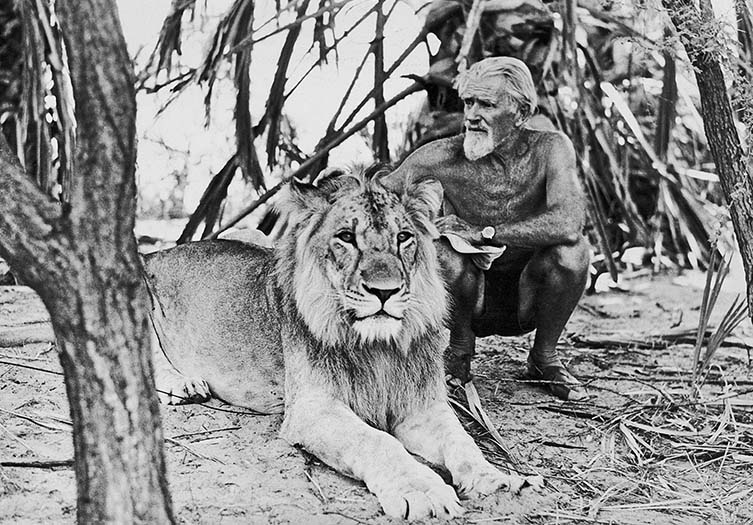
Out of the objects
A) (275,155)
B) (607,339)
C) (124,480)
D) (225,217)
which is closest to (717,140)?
(607,339)

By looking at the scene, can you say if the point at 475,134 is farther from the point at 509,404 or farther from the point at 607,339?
the point at 607,339

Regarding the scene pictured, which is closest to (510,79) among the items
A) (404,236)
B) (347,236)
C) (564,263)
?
(564,263)

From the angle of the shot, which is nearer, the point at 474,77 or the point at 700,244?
the point at 474,77

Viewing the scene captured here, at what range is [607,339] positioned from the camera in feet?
17.8

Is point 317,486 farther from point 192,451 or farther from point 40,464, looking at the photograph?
point 40,464

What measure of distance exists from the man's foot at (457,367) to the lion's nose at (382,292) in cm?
102

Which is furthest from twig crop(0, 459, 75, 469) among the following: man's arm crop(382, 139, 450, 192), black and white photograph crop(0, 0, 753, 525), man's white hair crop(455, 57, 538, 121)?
man's white hair crop(455, 57, 538, 121)

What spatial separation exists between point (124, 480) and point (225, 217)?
6.01 metres

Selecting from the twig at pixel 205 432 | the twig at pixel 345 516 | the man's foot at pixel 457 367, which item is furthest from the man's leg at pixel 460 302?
the twig at pixel 345 516

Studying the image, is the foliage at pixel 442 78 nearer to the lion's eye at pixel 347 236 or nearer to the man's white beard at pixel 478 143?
the man's white beard at pixel 478 143

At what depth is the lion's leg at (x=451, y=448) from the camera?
286cm

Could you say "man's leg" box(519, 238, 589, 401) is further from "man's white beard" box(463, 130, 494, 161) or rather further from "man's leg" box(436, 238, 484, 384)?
"man's white beard" box(463, 130, 494, 161)

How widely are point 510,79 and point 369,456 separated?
1.85 meters

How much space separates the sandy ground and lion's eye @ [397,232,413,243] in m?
0.80
